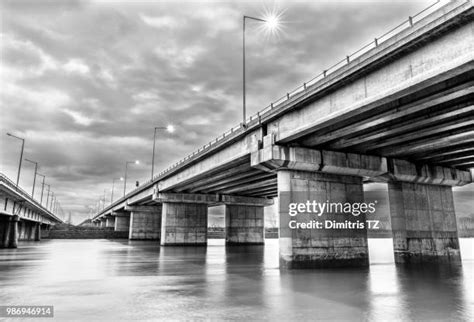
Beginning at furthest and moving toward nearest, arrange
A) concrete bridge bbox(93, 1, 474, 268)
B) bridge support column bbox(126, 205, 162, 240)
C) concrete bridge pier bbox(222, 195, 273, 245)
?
1. bridge support column bbox(126, 205, 162, 240)
2. concrete bridge pier bbox(222, 195, 273, 245)
3. concrete bridge bbox(93, 1, 474, 268)

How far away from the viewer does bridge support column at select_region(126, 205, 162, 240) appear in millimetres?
79875

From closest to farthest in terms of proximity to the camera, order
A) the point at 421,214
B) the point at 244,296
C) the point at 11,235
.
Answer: the point at 244,296
the point at 421,214
the point at 11,235

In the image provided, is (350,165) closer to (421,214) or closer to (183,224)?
(421,214)

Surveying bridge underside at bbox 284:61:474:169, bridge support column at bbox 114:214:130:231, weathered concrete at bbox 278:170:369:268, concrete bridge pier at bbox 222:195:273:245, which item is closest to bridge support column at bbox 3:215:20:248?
concrete bridge pier at bbox 222:195:273:245

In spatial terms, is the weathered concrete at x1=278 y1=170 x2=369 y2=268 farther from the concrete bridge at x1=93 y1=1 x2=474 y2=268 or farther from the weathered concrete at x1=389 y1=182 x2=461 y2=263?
the weathered concrete at x1=389 y1=182 x2=461 y2=263

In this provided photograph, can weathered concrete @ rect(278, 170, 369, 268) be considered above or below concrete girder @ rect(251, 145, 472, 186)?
below

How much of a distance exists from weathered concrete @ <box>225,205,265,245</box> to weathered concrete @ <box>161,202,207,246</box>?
4.81 metres

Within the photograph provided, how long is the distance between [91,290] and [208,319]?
6.74 meters

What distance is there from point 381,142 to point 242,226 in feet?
130

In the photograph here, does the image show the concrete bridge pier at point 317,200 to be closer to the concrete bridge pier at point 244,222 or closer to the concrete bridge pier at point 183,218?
the concrete bridge pier at point 183,218

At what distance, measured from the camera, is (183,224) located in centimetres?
5425

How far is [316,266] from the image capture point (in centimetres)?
2241

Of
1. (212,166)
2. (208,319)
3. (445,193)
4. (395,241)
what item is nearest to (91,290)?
(208,319)

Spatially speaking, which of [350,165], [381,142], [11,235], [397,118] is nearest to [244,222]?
[11,235]
